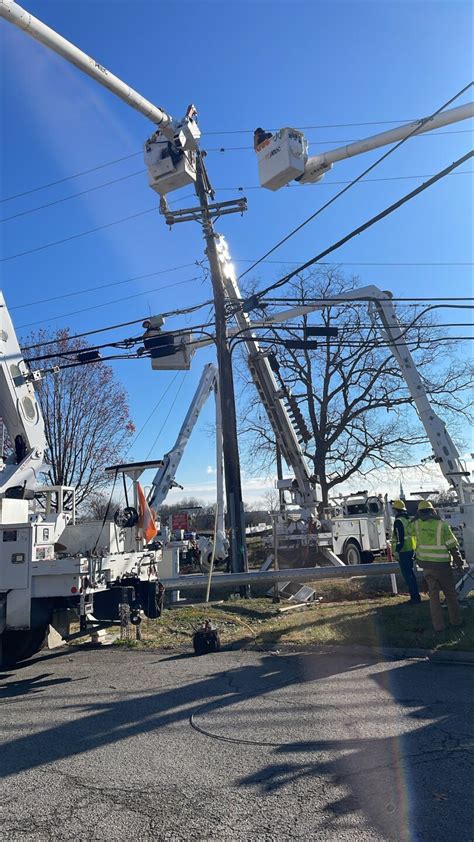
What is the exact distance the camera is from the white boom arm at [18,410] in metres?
9.64

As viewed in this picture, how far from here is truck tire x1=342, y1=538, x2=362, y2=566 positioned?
17219 millimetres

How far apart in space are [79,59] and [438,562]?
9.52 m

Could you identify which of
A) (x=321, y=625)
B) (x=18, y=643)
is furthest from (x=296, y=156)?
(x=18, y=643)

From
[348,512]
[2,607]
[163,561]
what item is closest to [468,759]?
[2,607]

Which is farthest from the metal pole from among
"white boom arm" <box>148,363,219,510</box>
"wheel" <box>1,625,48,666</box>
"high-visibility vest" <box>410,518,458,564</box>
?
"white boom arm" <box>148,363,219,510</box>

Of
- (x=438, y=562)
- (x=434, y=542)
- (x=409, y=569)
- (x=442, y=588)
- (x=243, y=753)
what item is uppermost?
(x=434, y=542)

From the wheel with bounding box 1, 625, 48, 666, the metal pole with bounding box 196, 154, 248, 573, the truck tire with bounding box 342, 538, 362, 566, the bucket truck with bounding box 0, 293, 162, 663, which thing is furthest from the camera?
the truck tire with bounding box 342, 538, 362, 566

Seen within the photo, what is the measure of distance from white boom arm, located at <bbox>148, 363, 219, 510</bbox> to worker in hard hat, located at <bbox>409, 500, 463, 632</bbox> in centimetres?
Answer: 1345

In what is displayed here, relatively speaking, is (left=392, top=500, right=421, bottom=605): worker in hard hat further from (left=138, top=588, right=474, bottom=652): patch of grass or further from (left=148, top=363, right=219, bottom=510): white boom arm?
(left=148, top=363, right=219, bottom=510): white boom arm

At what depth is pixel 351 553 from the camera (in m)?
17.4

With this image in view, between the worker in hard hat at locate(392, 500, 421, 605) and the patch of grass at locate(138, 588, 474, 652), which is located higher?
the worker in hard hat at locate(392, 500, 421, 605)

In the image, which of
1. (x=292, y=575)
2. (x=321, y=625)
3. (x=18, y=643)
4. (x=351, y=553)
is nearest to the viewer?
(x=18, y=643)

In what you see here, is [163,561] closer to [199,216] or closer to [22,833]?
[22,833]

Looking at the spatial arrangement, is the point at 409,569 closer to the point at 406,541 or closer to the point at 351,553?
the point at 406,541
